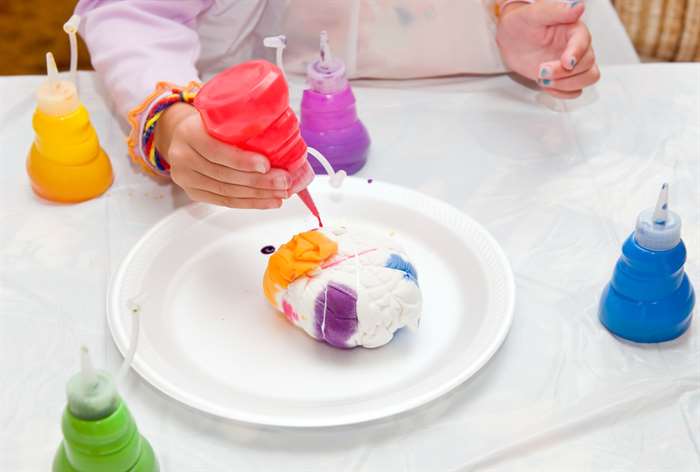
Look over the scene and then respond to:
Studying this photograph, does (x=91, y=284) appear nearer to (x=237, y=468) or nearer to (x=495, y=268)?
(x=237, y=468)

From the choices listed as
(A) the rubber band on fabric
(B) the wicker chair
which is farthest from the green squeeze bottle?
(B) the wicker chair

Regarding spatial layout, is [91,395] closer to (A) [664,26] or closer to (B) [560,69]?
Answer: (B) [560,69]

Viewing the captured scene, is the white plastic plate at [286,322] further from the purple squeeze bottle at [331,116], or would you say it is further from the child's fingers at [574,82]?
the child's fingers at [574,82]

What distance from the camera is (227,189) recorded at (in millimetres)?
875

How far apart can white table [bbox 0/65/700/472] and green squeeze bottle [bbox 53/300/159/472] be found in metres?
0.07

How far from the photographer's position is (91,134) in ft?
3.20

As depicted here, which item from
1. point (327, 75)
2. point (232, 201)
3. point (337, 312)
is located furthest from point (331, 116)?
point (337, 312)

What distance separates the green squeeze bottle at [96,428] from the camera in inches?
24.1

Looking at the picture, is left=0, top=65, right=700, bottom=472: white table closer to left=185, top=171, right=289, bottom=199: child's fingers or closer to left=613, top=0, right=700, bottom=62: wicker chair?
left=185, top=171, right=289, bottom=199: child's fingers

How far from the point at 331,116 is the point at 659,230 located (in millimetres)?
369

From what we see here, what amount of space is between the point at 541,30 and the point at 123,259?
1.82 ft

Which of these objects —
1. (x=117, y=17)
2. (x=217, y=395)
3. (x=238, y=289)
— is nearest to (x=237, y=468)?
(x=217, y=395)

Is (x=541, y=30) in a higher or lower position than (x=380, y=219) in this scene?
higher

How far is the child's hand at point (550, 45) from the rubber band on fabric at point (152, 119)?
0.39 metres
